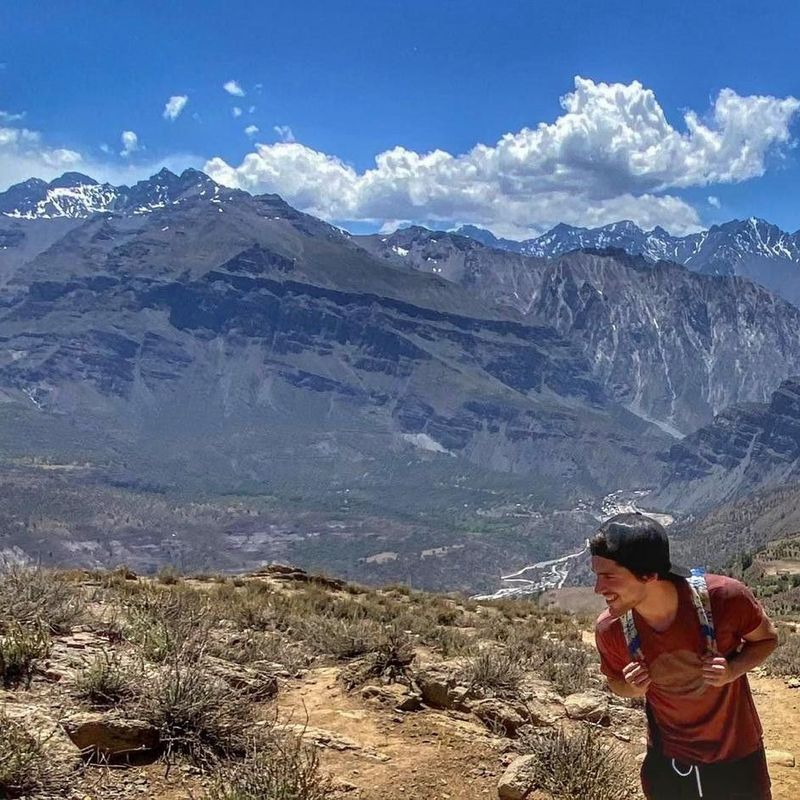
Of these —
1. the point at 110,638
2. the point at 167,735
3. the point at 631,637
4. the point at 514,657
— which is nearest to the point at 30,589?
the point at 110,638

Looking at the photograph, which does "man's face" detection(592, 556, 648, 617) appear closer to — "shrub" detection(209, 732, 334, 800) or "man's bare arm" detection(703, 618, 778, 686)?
"man's bare arm" detection(703, 618, 778, 686)

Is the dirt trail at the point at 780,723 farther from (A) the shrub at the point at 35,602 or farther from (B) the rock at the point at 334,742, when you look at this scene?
(A) the shrub at the point at 35,602

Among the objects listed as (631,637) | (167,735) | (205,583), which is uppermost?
(631,637)

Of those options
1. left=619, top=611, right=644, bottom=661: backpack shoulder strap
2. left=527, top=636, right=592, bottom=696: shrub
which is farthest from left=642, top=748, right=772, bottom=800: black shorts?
left=527, top=636, right=592, bottom=696: shrub

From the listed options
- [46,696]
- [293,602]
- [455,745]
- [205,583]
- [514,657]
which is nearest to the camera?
[46,696]

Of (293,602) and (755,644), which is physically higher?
(755,644)

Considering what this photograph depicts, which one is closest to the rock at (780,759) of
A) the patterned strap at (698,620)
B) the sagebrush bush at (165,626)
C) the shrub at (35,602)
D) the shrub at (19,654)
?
the patterned strap at (698,620)

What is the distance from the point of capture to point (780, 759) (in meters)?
8.75

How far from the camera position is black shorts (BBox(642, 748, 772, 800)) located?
431 centimetres

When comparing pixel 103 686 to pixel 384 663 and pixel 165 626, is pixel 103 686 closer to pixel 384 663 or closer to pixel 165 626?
pixel 165 626

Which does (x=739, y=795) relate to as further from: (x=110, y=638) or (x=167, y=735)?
(x=110, y=638)

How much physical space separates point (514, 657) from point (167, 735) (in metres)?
6.60

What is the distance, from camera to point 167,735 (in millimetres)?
6141

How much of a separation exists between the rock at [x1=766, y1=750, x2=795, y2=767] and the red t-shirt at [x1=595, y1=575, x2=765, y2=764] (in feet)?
17.1
